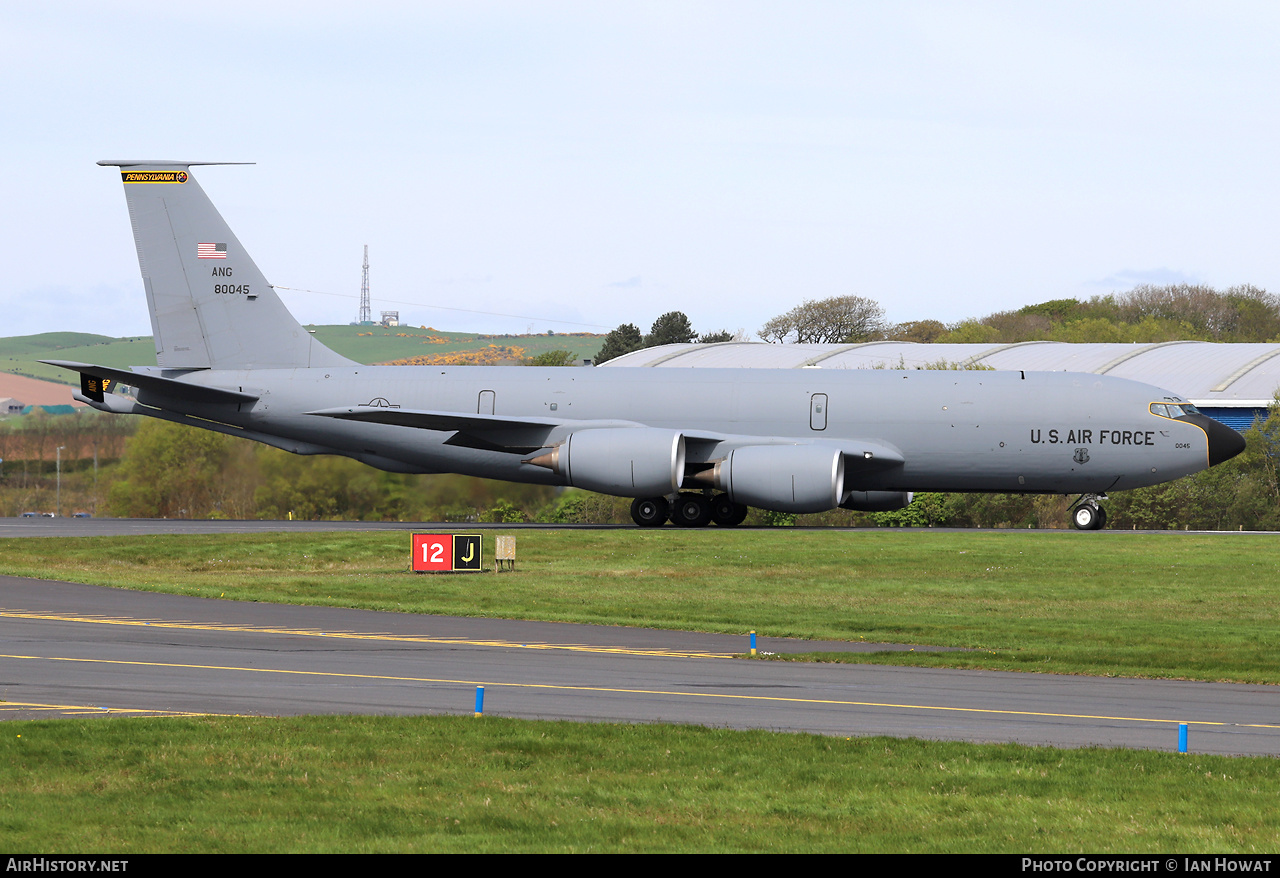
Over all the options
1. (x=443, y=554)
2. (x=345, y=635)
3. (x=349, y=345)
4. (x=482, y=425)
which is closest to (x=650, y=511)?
(x=482, y=425)

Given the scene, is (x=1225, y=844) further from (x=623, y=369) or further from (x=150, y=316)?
(x=150, y=316)

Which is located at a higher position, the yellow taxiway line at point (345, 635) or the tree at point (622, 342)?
the tree at point (622, 342)

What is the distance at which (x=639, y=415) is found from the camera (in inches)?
1549

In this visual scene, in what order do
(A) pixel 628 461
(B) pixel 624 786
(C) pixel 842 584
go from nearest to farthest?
1. (B) pixel 624 786
2. (C) pixel 842 584
3. (A) pixel 628 461

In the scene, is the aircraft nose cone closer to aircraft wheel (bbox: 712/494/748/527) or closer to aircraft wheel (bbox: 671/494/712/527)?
aircraft wheel (bbox: 712/494/748/527)

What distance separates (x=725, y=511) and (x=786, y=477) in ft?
12.1

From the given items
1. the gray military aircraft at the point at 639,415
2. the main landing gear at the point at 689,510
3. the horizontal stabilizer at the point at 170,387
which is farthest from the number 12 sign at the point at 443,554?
the horizontal stabilizer at the point at 170,387

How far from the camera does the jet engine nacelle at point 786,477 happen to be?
3638 centimetres

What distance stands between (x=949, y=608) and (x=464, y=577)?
1044cm

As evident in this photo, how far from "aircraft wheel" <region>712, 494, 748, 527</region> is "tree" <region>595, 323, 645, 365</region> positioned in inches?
3275

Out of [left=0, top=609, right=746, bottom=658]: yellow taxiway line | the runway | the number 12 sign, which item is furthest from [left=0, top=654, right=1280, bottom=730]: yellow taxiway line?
the number 12 sign

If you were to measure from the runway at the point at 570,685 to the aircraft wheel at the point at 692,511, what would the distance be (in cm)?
1748

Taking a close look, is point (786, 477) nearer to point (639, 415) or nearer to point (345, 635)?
point (639, 415)

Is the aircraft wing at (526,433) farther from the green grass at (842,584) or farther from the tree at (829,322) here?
the tree at (829,322)
